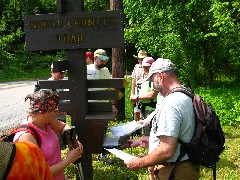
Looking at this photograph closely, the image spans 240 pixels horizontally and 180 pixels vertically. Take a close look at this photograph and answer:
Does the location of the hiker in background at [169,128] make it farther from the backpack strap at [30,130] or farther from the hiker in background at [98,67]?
the hiker in background at [98,67]

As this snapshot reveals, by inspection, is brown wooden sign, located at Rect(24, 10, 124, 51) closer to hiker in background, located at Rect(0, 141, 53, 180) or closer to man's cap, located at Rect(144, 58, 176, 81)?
man's cap, located at Rect(144, 58, 176, 81)

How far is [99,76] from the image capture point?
6449 mm

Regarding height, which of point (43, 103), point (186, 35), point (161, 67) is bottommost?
point (43, 103)

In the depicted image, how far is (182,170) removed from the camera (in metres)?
3.17

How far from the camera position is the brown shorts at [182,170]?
124 inches

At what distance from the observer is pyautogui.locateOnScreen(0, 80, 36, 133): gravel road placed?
11.4m

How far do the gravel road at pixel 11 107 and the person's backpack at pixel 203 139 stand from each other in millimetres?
8009

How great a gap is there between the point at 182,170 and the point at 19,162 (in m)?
2.17

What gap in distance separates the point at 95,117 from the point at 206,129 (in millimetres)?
1586

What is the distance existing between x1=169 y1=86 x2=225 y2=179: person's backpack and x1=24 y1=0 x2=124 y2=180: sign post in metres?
1.32

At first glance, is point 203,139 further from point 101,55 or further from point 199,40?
point 199,40

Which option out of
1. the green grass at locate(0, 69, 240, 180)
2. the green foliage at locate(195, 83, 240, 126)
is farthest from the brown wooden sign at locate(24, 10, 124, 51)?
the green foliage at locate(195, 83, 240, 126)

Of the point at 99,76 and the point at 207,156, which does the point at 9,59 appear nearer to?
the point at 99,76

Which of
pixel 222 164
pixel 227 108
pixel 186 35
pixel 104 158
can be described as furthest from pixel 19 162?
pixel 186 35
